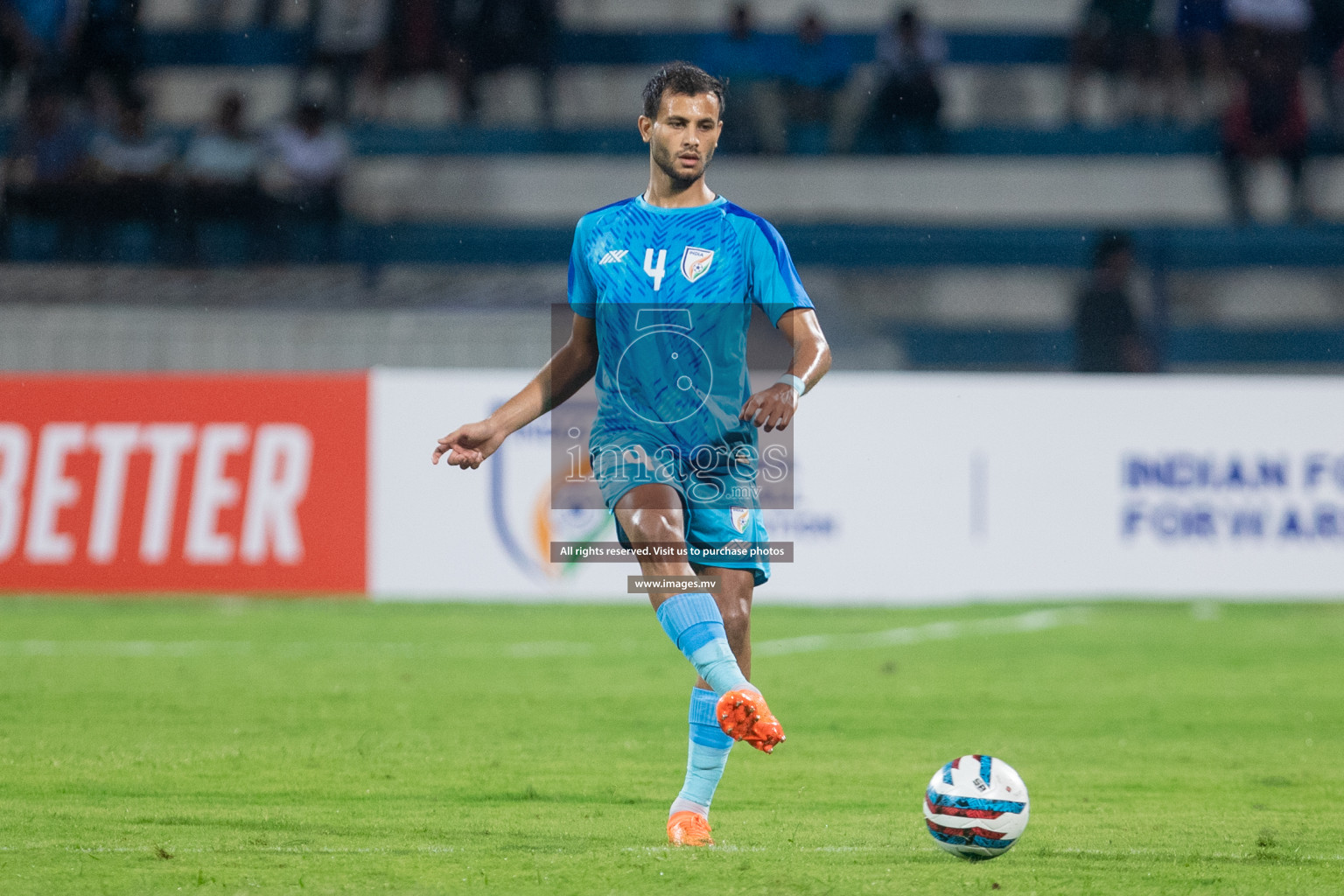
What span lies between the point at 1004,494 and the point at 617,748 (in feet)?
18.5

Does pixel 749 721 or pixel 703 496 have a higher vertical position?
pixel 703 496

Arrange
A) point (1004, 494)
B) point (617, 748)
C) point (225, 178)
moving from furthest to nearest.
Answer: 1. point (225, 178)
2. point (1004, 494)
3. point (617, 748)

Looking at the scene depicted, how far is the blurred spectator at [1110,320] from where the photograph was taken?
12406 millimetres

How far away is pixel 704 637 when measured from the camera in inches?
178

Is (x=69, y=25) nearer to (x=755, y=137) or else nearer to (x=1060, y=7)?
Result: (x=755, y=137)

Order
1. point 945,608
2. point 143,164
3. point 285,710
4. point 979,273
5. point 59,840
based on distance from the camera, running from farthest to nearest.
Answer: point 143,164, point 979,273, point 945,608, point 285,710, point 59,840

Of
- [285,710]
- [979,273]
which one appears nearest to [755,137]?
[979,273]

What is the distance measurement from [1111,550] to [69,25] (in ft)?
33.6

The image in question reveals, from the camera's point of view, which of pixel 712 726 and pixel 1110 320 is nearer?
pixel 712 726

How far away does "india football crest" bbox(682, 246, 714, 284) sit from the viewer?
15.8 ft

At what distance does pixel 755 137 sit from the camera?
1503cm

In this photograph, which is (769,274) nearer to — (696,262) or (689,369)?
(696,262)

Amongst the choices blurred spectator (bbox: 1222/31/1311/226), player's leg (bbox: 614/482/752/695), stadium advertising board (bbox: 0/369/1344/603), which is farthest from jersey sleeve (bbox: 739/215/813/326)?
blurred spectator (bbox: 1222/31/1311/226)

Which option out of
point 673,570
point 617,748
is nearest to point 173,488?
point 617,748
